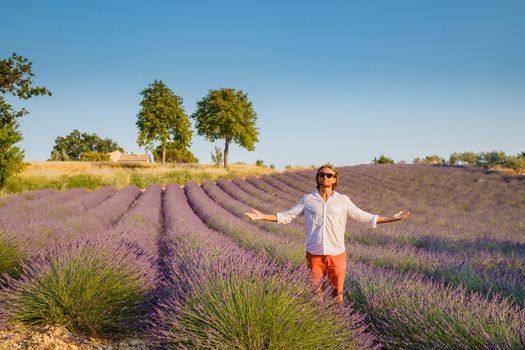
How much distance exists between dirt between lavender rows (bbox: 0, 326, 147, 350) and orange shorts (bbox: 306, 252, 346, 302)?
147 cm

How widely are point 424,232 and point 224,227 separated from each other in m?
4.40

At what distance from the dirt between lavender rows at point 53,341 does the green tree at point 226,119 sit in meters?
35.9

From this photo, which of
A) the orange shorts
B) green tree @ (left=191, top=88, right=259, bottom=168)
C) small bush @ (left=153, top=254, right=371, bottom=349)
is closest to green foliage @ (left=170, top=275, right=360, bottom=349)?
small bush @ (left=153, top=254, right=371, bottom=349)

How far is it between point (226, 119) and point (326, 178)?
3724 centimetres

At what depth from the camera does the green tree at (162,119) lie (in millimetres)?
38188

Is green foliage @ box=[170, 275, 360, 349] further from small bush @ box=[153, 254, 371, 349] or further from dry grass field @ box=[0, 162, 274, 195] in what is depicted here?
dry grass field @ box=[0, 162, 274, 195]

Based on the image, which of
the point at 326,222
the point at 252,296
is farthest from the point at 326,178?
the point at 252,296

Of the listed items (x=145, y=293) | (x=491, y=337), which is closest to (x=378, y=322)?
(x=491, y=337)

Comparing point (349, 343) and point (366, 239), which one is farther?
point (366, 239)

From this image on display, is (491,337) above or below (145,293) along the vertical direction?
above

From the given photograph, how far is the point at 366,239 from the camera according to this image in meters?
7.17

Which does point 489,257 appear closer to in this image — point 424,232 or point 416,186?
point 424,232

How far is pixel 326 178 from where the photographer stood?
3.11 metres

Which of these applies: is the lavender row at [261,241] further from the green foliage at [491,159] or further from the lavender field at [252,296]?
the green foliage at [491,159]
